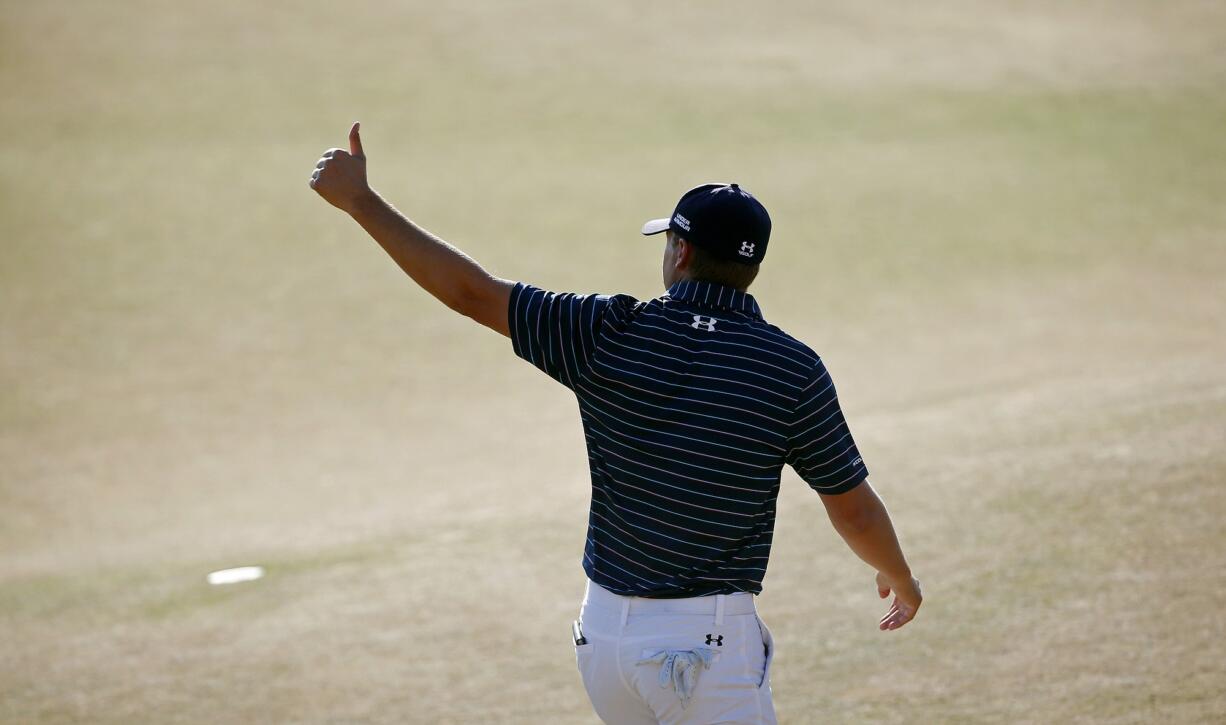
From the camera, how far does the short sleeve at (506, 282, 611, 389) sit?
259cm

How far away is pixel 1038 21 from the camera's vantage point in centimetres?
2062

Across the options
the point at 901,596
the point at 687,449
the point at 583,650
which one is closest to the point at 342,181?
the point at 687,449

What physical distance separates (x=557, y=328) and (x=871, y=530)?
2.56 feet

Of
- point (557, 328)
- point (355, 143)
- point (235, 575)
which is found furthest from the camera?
point (235, 575)

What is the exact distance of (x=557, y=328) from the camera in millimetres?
2605

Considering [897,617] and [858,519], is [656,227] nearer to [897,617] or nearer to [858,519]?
[858,519]

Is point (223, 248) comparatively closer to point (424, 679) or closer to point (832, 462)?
point (424, 679)

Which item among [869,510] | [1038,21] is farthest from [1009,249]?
[869,510]

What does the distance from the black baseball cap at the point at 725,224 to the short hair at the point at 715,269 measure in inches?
0.4

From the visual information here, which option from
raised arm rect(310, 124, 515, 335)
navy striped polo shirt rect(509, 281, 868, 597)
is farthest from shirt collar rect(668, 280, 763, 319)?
raised arm rect(310, 124, 515, 335)

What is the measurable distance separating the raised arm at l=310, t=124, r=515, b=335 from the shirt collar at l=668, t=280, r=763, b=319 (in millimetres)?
369

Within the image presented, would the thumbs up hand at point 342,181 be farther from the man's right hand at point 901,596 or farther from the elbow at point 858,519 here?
the man's right hand at point 901,596

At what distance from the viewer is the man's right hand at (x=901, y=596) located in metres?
2.75

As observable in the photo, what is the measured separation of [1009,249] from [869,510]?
493 inches
